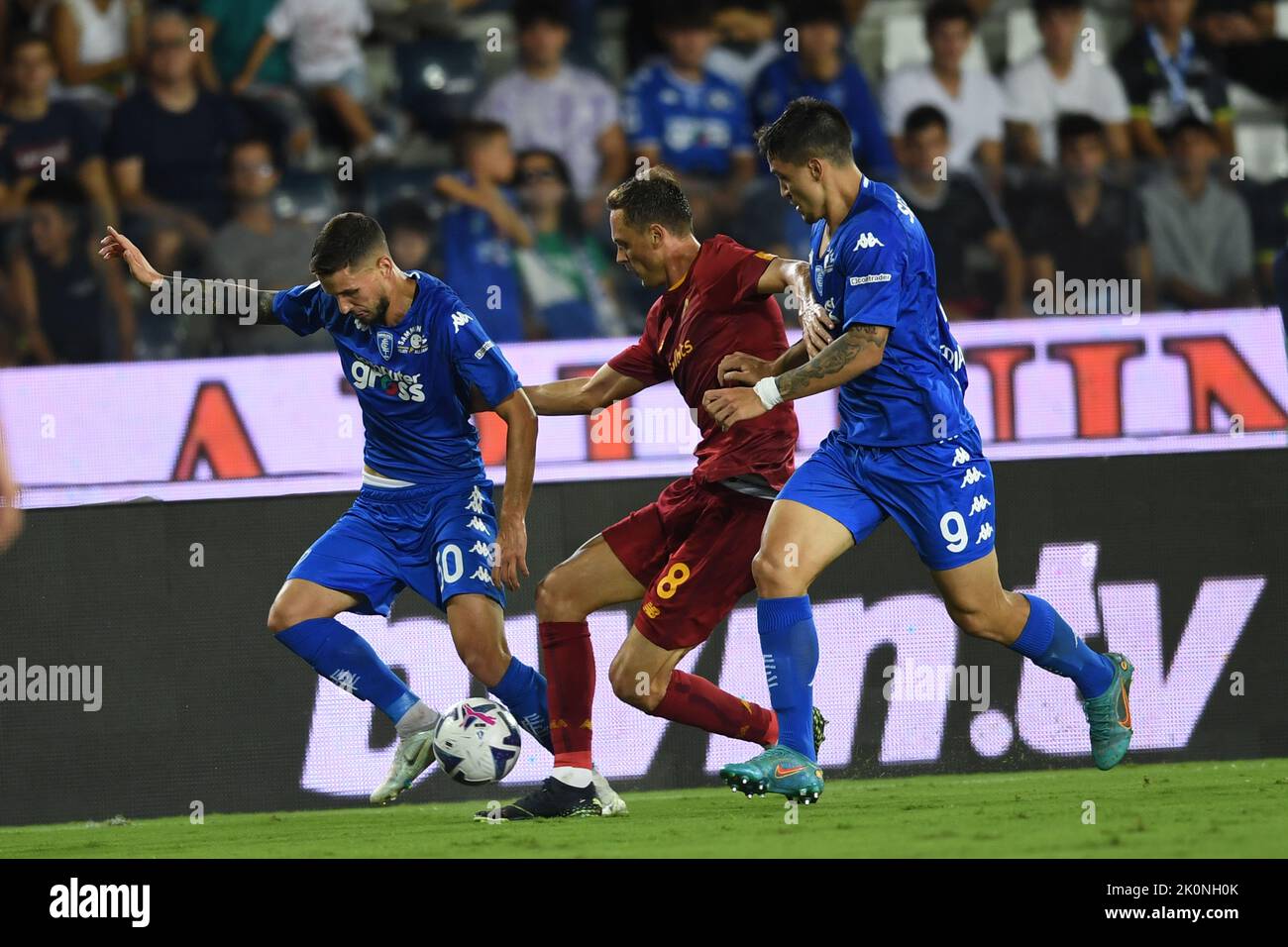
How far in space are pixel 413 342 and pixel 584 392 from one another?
0.71 meters

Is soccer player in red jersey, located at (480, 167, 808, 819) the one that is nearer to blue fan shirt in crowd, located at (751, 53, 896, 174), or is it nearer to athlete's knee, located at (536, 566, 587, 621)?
athlete's knee, located at (536, 566, 587, 621)

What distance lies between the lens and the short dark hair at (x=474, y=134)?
9.27m

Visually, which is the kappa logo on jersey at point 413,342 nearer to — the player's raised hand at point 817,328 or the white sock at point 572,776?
the player's raised hand at point 817,328

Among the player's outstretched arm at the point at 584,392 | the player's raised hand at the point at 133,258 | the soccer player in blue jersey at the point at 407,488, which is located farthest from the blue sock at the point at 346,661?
the player's raised hand at the point at 133,258

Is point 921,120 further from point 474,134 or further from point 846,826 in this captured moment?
point 846,826

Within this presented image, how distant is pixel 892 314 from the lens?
5.30 m

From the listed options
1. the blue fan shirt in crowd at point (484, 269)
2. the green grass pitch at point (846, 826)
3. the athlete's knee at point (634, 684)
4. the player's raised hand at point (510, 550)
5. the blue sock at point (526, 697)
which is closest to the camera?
the green grass pitch at point (846, 826)

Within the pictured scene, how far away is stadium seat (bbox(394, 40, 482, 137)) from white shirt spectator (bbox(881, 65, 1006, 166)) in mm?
2414

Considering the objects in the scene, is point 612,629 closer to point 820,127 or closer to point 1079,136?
point 820,127

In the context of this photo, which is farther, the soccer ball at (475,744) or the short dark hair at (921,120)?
the short dark hair at (921,120)

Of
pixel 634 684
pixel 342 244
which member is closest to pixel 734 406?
pixel 634 684

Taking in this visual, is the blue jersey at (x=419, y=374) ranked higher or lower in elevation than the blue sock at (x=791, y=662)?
higher

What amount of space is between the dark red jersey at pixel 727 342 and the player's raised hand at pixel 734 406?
0.61m

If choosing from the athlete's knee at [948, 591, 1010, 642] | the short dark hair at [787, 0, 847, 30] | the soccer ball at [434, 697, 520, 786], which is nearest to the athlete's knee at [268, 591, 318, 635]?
the soccer ball at [434, 697, 520, 786]
